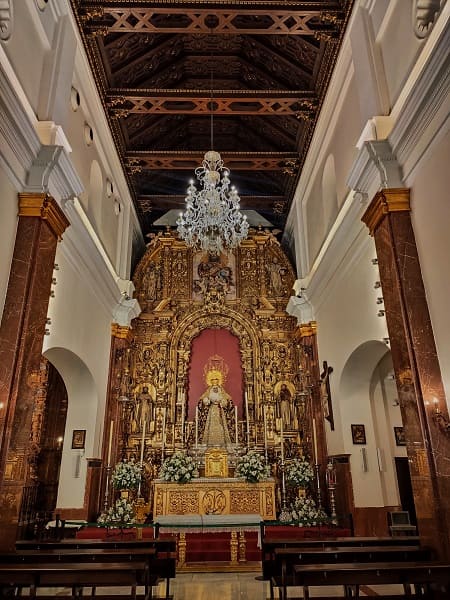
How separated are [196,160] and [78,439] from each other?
7.06 meters

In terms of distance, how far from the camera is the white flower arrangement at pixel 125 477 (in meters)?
9.88

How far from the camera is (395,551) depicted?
197 inches

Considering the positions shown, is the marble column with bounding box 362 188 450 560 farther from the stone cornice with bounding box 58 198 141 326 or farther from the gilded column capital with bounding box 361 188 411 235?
the stone cornice with bounding box 58 198 141 326

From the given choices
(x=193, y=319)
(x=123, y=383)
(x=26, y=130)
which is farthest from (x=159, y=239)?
(x=26, y=130)

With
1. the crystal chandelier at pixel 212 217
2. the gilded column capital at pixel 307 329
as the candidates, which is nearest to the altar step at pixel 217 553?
the gilded column capital at pixel 307 329

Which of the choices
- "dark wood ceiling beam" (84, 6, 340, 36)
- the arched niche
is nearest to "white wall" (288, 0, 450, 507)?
"dark wood ceiling beam" (84, 6, 340, 36)

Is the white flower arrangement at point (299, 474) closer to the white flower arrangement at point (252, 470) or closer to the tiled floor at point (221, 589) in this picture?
the white flower arrangement at point (252, 470)

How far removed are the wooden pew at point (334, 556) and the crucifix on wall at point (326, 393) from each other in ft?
16.0

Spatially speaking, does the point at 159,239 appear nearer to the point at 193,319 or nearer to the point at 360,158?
the point at 193,319

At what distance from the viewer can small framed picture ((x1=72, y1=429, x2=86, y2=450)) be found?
1005 centimetres

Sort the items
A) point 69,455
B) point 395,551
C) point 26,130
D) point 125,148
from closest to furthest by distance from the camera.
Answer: point 395,551
point 26,130
point 69,455
point 125,148

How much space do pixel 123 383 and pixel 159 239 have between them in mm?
4352

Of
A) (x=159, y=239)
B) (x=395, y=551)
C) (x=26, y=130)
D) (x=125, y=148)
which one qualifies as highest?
(x=125, y=148)

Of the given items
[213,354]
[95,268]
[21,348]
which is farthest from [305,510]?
[21,348]
